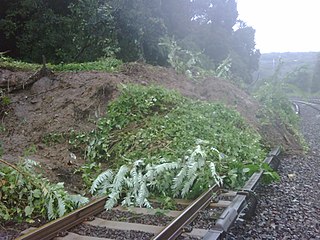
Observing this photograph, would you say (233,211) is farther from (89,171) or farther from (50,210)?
(89,171)

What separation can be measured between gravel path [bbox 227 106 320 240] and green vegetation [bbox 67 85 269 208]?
0.56 metres

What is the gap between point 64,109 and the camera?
927cm

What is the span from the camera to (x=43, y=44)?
58.8 ft

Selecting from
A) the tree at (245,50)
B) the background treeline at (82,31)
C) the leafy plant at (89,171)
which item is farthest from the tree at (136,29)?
the tree at (245,50)

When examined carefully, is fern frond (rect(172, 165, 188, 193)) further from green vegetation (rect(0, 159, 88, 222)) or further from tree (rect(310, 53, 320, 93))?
tree (rect(310, 53, 320, 93))

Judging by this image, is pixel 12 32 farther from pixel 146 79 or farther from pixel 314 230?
pixel 314 230

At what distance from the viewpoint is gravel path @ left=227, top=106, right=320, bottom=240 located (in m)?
4.84

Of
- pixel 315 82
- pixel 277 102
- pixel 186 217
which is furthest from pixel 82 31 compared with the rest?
pixel 315 82

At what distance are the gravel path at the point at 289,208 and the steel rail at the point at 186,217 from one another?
0.51 meters

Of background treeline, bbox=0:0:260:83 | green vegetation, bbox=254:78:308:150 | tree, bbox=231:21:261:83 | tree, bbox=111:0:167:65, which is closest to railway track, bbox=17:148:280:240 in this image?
green vegetation, bbox=254:78:308:150

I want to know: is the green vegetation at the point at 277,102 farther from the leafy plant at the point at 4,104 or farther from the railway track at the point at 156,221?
the railway track at the point at 156,221

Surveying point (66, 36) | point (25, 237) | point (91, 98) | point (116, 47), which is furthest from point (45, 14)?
point (25, 237)

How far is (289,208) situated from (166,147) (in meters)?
2.31

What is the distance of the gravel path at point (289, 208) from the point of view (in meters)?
4.84
